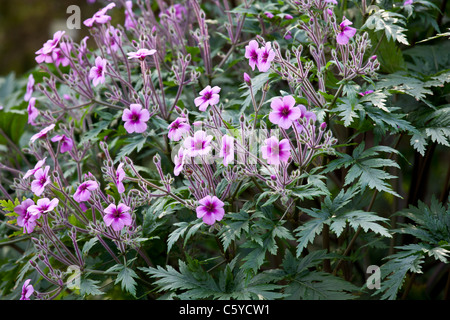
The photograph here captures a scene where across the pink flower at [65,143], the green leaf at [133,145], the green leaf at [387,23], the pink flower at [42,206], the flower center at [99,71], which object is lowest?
the green leaf at [133,145]

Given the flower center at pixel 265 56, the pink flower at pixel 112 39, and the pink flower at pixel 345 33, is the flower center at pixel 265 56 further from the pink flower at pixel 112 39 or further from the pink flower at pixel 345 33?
the pink flower at pixel 112 39

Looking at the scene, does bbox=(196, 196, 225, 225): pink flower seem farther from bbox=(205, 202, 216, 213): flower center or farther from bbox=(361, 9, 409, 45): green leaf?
bbox=(361, 9, 409, 45): green leaf

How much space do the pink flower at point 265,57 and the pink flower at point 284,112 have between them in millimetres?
140

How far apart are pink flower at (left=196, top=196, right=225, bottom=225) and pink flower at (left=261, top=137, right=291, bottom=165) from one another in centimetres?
22

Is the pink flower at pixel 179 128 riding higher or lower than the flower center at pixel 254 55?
lower

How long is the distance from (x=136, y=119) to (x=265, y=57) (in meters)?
0.52

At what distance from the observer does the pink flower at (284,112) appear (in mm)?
1523

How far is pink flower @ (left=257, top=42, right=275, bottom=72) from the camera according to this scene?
5.23 feet

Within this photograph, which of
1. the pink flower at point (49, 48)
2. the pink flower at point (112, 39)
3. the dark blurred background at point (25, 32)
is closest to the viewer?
the pink flower at point (49, 48)

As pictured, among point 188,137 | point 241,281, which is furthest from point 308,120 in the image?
point 241,281

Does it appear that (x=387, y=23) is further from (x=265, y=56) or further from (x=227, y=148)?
(x=227, y=148)

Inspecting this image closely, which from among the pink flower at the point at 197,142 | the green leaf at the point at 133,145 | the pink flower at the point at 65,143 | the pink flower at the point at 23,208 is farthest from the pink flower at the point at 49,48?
the pink flower at the point at 197,142

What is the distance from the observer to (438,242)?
64.4 inches
